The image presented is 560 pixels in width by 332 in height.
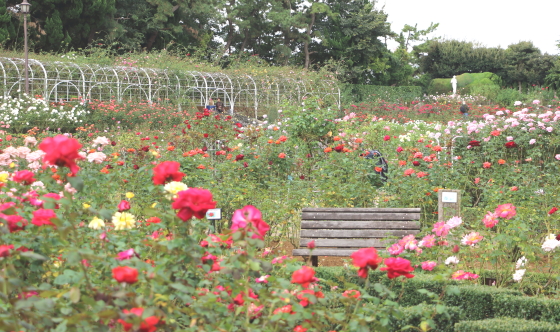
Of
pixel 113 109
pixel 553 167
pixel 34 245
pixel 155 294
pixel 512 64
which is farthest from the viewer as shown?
pixel 512 64

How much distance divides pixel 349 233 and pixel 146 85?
12.7 metres

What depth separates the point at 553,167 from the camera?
586 centimetres

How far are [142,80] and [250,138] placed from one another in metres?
10.2

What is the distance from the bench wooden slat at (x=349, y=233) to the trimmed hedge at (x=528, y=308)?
53.1 inches

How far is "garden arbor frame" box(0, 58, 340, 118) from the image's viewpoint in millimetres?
13906

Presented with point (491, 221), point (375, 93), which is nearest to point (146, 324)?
point (491, 221)

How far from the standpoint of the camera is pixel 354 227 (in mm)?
4285

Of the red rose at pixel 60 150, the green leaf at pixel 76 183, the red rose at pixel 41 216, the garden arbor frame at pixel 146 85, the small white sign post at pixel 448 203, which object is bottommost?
the small white sign post at pixel 448 203

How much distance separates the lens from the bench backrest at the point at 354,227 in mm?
4188

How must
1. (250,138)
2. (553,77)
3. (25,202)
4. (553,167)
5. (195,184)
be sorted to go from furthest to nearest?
(553,77) < (250,138) < (553,167) < (195,184) < (25,202)

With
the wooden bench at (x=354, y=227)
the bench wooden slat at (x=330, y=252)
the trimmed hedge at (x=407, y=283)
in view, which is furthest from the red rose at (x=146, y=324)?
the wooden bench at (x=354, y=227)

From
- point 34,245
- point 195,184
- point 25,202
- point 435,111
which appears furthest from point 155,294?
point 435,111

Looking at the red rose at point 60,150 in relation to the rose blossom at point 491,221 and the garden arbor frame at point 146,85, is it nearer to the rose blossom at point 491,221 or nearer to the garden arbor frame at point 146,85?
the rose blossom at point 491,221

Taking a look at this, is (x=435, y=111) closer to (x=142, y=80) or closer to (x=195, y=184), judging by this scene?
(x=142, y=80)
